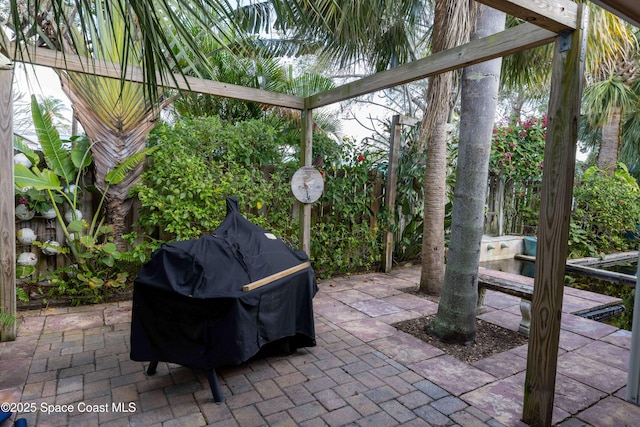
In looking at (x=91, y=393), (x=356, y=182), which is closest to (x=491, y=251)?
(x=356, y=182)

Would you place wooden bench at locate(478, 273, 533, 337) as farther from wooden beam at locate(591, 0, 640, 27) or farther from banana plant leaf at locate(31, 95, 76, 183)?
banana plant leaf at locate(31, 95, 76, 183)

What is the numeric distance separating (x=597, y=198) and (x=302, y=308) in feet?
24.6

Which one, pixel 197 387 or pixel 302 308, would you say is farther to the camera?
pixel 302 308

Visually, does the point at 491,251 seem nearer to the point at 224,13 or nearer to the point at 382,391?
the point at 382,391

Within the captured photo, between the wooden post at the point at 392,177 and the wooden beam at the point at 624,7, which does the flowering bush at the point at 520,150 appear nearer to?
the wooden post at the point at 392,177

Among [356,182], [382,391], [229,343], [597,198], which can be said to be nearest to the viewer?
[229,343]

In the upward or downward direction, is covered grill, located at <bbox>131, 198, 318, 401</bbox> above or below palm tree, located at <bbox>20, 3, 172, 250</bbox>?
below

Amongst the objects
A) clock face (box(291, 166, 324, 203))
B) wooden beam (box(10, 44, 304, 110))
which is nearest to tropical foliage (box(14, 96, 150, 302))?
wooden beam (box(10, 44, 304, 110))

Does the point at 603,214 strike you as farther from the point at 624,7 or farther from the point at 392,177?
the point at 624,7

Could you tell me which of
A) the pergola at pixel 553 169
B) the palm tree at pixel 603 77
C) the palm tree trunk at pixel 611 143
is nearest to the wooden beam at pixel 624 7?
the pergola at pixel 553 169

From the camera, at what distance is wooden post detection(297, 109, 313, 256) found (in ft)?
15.1

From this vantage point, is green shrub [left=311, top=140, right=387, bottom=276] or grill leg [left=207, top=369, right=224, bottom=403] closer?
grill leg [left=207, top=369, right=224, bottom=403]

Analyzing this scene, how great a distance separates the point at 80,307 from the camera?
396 cm

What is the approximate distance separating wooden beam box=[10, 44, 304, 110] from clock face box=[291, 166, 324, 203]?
2.57 feet
